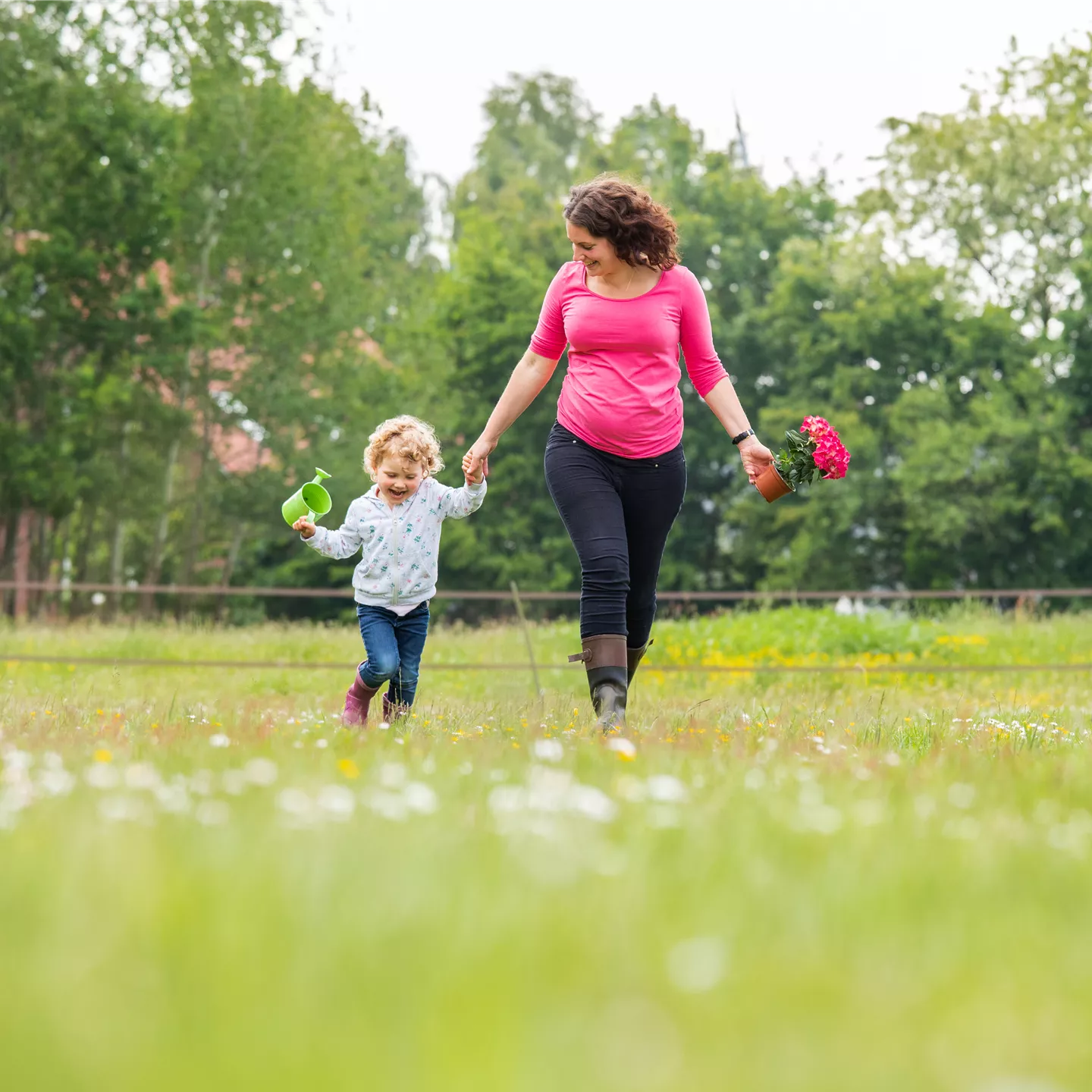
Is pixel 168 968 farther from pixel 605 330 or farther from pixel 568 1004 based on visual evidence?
pixel 605 330

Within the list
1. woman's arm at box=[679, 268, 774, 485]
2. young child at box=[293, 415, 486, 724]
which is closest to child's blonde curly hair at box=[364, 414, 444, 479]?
young child at box=[293, 415, 486, 724]

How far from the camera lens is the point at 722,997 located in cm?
158

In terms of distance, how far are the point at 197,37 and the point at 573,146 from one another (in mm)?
18541

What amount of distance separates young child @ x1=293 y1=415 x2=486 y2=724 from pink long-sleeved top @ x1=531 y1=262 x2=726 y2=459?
83cm

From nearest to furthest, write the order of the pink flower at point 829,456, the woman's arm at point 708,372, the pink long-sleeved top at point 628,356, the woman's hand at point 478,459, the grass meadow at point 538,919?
the grass meadow at point 538,919
the pink long-sleeved top at point 628,356
the woman's arm at point 708,372
the woman's hand at point 478,459
the pink flower at point 829,456

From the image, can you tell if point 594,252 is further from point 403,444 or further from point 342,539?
point 342,539

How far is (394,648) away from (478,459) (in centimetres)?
104

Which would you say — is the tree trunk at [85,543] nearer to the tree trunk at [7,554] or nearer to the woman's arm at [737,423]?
the tree trunk at [7,554]

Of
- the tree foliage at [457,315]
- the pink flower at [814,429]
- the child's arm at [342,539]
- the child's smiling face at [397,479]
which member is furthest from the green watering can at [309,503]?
the tree foliage at [457,315]

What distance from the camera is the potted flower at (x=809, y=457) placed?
589 cm

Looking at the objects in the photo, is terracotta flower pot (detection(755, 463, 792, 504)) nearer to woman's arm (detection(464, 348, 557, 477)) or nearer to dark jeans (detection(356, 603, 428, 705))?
woman's arm (detection(464, 348, 557, 477))

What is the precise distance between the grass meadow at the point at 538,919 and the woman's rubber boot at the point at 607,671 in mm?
1478

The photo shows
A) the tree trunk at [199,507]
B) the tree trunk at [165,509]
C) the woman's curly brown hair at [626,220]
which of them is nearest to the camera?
the woman's curly brown hair at [626,220]

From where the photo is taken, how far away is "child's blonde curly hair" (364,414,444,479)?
21.5ft
